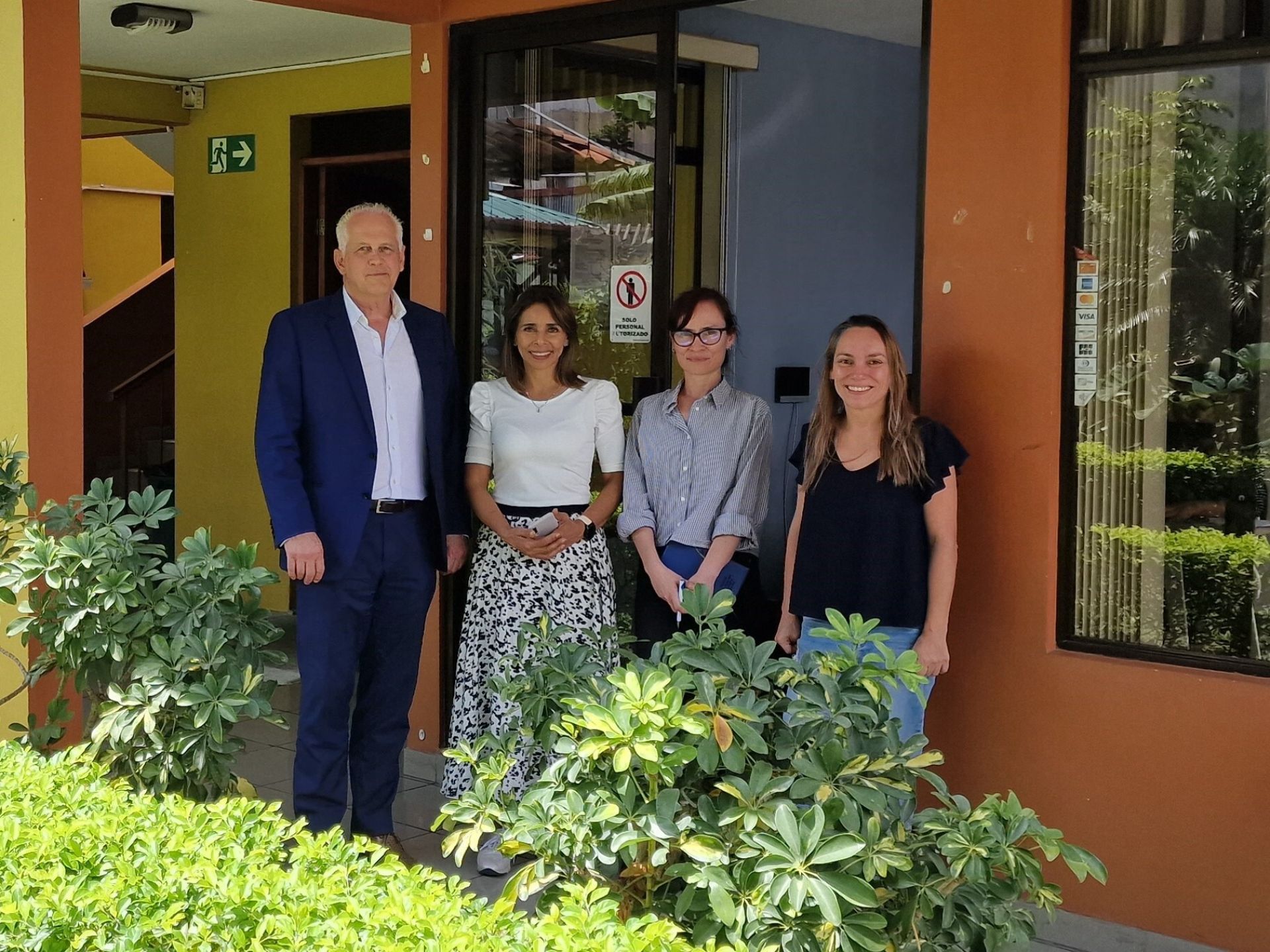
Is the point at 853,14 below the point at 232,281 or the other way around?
the other way around

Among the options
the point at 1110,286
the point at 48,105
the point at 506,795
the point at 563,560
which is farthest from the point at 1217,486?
the point at 48,105

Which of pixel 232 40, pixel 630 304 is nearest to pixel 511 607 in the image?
pixel 630 304

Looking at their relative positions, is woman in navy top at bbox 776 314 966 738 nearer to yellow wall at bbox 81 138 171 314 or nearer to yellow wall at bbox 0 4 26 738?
yellow wall at bbox 0 4 26 738

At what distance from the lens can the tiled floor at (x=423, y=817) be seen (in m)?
3.99

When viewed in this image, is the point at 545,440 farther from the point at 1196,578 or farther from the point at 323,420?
the point at 1196,578

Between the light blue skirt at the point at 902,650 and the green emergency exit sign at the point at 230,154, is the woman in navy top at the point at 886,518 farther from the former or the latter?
the green emergency exit sign at the point at 230,154

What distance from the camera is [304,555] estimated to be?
4273 mm

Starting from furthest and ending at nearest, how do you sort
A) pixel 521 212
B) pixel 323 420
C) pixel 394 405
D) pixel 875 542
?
pixel 521 212, pixel 394 405, pixel 323 420, pixel 875 542

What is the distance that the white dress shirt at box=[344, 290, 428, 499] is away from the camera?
4.47 metres

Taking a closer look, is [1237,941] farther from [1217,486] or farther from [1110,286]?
[1110,286]

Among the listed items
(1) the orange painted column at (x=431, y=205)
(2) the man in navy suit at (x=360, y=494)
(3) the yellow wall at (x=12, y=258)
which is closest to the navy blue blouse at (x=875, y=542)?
(2) the man in navy suit at (x=360, y=494)

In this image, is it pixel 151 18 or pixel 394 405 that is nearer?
pixel 394 405

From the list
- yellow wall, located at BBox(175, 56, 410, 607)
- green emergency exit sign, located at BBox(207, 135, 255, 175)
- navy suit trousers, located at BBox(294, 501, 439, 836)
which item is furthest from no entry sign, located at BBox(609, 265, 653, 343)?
green emergency exit sign, located at BBox(207, 135, 255, 175)

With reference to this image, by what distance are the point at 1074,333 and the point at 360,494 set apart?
2087mm
